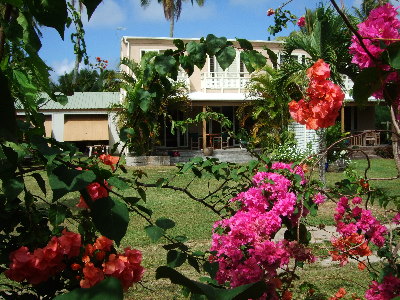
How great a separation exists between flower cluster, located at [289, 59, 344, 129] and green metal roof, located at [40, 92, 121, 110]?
66.6ft

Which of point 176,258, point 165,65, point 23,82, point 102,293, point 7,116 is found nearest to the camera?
point 102,293

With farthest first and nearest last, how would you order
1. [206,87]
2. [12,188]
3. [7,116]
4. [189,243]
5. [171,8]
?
[171,8]
[206,87]
[189,243]
[12,188]
[7,116]

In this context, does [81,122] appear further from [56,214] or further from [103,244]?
[103,244]

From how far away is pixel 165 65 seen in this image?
Answer: 5.32 ft

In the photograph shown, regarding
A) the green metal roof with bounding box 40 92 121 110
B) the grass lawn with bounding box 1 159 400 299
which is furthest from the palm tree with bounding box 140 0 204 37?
the grass lawn with bounding box 1 159 400 299

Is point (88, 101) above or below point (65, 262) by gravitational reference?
above

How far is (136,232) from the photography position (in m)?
6.59

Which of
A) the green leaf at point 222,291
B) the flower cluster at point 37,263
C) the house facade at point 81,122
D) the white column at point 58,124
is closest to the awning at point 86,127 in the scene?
the house facade at point 81,122

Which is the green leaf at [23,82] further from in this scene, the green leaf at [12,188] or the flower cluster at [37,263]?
the flower cluster at [37,263]

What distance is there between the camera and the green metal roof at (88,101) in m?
21.5

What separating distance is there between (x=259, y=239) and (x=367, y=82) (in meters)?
0.84

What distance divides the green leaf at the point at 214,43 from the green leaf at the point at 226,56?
18 mm

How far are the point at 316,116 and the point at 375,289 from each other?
102 centimetres

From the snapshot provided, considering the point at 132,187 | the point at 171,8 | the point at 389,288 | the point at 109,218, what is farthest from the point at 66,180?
the point at 171,8
